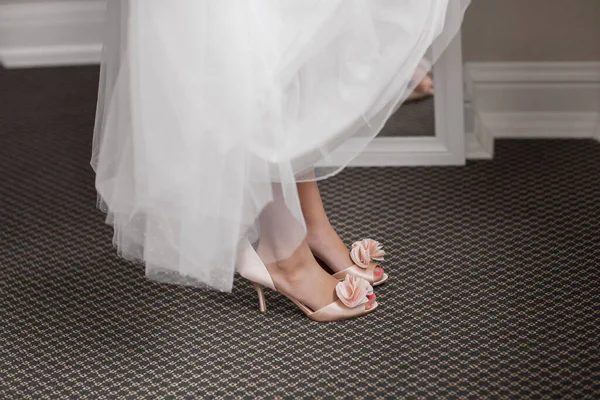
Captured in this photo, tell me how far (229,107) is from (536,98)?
1.36 m

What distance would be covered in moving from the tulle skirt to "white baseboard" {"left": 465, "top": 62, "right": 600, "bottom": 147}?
987mm

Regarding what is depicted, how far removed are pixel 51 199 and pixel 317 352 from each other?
1.09m

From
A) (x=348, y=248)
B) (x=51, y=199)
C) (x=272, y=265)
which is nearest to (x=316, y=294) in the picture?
(x=272, y=265)

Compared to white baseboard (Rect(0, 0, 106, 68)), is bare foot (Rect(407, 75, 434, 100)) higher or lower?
higher

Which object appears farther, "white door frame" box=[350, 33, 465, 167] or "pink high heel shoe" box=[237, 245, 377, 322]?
"white door frame" box=[350, 33, 465, 167]

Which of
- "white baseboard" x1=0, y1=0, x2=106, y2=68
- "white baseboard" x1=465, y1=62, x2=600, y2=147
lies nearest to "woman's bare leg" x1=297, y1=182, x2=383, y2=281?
"white baseboard" x1=465, y1=62, x2=600, y2=147

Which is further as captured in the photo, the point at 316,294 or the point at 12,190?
the point at 12,190

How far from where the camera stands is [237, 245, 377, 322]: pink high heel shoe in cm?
167

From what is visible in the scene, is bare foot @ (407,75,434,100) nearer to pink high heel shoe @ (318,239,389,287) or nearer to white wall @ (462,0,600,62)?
white wall @ (462,0,600,62)

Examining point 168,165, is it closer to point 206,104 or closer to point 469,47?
point 206,104

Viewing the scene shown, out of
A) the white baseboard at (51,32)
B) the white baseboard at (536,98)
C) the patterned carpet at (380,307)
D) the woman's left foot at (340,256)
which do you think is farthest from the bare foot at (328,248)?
the white baseboard at (51,32)

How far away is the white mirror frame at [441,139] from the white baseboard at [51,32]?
59.2 inches

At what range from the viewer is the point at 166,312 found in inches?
71.0

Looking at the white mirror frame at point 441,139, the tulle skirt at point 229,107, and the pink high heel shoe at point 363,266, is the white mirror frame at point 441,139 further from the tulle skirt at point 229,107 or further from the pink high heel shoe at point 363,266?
the tulle skirt at point 229,107
